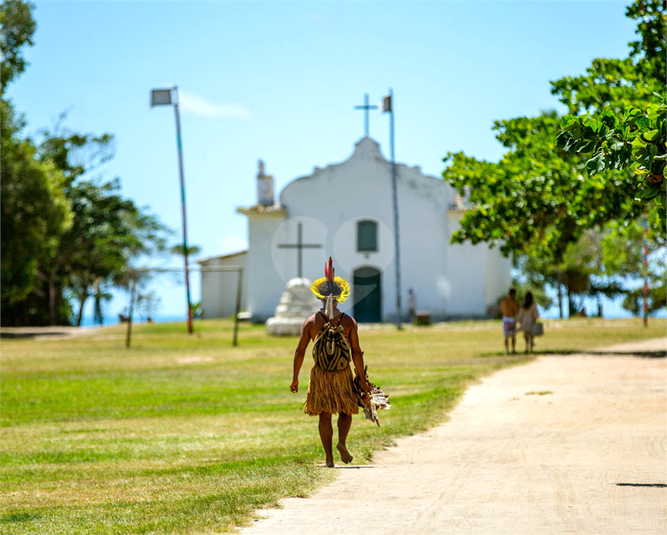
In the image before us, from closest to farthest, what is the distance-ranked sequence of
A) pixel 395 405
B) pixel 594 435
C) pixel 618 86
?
pixel 594 435 < pixel 395 405 < pixel 618 86

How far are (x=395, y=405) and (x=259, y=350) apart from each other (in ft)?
44.9

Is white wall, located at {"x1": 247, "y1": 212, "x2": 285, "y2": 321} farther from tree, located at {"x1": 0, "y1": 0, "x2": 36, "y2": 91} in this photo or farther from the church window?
tree, located at {"x1": 0, "y1": 0, "x2": 36, "y2": 91}

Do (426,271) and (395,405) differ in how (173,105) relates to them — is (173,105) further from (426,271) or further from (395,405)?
(395,405)

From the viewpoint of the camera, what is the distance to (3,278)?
40.2 meters

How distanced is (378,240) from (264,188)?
20.1 ft

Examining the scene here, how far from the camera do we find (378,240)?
1722 inches

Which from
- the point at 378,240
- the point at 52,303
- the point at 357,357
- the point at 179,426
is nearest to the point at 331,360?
the point at 357,357

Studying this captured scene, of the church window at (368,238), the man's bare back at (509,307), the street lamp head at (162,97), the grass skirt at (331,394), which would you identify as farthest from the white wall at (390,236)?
the grass skirt at (331,394)

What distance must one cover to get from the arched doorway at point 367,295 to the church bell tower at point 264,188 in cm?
549

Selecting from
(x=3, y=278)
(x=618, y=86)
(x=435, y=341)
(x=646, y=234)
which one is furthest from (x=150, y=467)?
(x=3, y=278)

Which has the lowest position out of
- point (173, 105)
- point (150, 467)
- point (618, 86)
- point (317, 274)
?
point (150, 467)

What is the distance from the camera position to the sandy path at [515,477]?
Answer: 5637 mm

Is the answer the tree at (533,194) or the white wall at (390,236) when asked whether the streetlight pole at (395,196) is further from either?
the tree at (533,194)

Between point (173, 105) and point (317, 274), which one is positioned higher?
point (173, 105)
